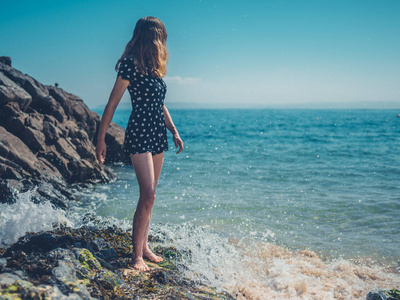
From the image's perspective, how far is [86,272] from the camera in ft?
10.0

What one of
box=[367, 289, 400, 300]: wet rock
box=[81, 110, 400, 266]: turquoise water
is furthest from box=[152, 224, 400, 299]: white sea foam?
box=[81, 110, 400, 266]: turquoise water

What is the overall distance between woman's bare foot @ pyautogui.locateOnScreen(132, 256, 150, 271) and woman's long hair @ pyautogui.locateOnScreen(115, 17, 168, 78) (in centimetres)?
223

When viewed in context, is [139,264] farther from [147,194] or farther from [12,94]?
[12,94]

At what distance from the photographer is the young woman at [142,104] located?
12.0 ft

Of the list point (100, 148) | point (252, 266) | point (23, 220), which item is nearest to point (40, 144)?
point (23, 220)

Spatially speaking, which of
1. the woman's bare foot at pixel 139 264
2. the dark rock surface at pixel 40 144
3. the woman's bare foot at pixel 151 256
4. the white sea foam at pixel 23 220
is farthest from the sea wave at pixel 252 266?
the dark rock surface at pixel 40 144

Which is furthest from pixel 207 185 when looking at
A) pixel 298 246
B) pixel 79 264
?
pixel 79 264

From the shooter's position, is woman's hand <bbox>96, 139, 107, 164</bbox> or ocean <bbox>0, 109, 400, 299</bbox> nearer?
woman's hand <bbox>96, 139, 107, 164</bbox>

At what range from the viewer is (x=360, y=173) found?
43.8ft

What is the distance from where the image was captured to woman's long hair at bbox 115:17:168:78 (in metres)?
3.65

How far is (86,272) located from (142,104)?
6.22 ft

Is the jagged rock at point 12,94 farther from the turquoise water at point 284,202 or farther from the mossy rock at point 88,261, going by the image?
the mossy rock at point 88,261

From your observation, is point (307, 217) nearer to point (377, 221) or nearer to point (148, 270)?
point (377, 221)

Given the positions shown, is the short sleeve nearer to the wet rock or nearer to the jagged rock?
the wet rock
